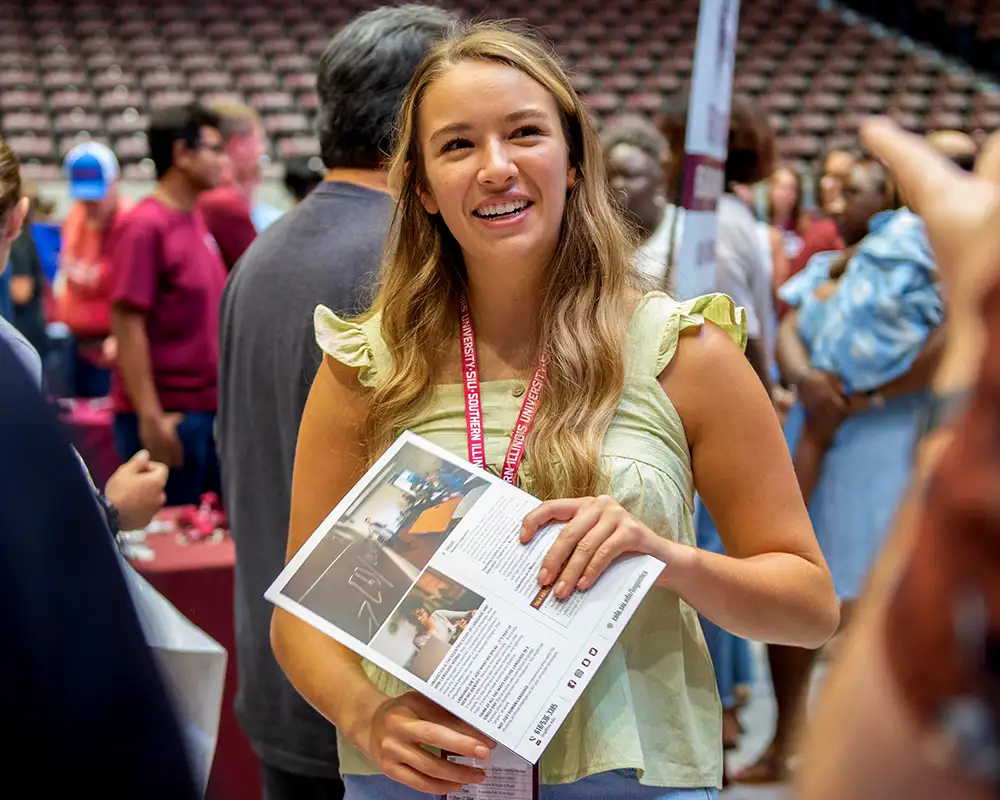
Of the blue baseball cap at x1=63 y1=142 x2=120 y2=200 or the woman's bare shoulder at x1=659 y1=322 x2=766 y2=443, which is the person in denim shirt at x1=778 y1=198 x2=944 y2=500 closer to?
the woman's bare shoulder at x1=659 y1=322 x2=766 y2=443

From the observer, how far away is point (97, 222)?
5.31 metres

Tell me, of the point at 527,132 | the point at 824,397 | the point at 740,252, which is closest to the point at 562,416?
the point at 527,132

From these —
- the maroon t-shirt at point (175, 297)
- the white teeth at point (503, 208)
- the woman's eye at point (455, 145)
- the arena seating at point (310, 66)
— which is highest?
the woman's eye at point (455, 145)

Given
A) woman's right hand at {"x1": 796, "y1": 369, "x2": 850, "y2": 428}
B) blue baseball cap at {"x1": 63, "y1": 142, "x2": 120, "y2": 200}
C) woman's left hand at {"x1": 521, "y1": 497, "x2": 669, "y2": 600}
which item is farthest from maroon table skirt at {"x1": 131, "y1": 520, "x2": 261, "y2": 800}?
blue baseball cap at {"x1": 63, "y1": 142, "x2": 120, "y2": 200}

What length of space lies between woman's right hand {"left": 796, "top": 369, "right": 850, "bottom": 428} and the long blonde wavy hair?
1.65 meters

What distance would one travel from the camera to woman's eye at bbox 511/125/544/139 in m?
1.45

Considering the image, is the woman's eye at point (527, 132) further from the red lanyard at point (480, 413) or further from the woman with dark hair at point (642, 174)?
the woman with dark hair at point (642, 174)

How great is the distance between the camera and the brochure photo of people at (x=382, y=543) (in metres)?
1.23

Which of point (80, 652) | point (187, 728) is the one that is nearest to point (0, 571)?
point (80, 652)

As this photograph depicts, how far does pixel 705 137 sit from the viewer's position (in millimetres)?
2439

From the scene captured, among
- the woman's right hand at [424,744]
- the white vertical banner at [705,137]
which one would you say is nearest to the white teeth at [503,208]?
the woman's right hand at [424,744]

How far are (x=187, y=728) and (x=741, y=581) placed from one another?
Result: 2.14ft

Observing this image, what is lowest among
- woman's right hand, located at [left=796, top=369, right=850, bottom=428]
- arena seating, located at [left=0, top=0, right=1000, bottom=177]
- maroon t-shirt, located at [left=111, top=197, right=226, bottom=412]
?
arena seating, located at [left=0, top=0, right=1000, bottom=177]

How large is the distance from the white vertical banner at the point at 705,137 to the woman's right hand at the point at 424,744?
1290mm
